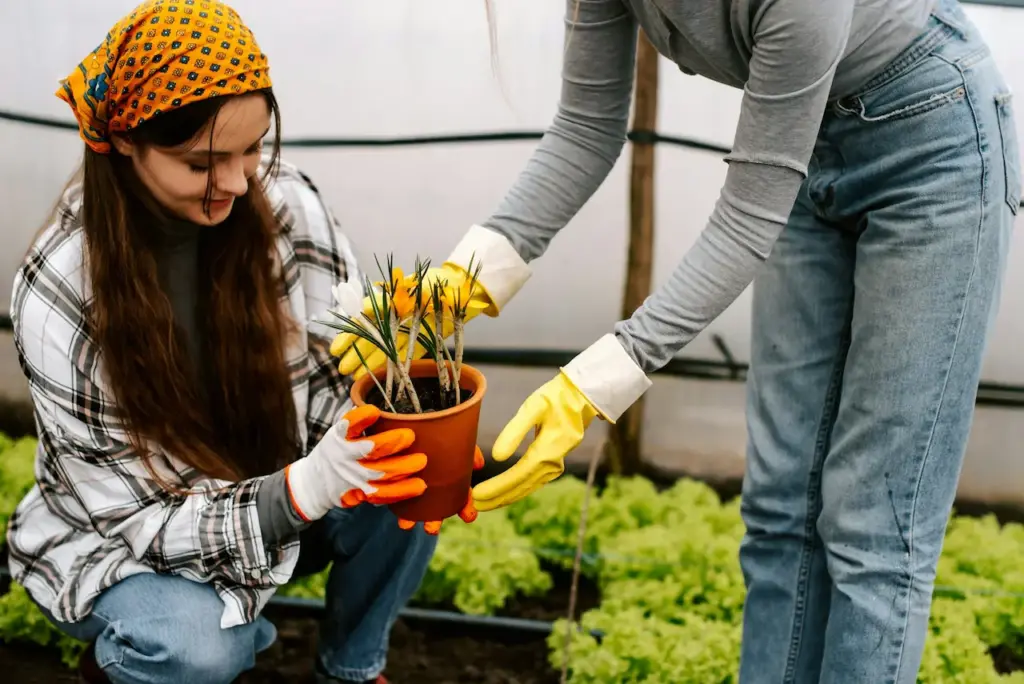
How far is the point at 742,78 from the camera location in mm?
1021

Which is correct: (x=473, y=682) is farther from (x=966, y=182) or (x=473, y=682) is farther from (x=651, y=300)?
(x=966, y=182)

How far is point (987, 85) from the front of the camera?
1010 mm

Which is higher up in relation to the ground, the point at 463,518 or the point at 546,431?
the point at 546,431

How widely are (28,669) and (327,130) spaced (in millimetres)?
1068

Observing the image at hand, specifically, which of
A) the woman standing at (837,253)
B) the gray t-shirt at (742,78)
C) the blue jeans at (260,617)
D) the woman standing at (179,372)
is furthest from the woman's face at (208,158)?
the blue jeans at (260,617)

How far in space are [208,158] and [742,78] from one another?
595 mm

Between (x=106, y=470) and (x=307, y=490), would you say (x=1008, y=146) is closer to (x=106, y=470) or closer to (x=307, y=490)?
(x=307, y=490)

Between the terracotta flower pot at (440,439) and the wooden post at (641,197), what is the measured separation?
0.89 metres

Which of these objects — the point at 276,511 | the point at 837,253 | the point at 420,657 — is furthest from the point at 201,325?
the point at 837,253

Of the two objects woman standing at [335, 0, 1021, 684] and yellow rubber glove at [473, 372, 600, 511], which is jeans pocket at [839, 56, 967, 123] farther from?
yellow rubber glove at [473, 372, 600, 511]

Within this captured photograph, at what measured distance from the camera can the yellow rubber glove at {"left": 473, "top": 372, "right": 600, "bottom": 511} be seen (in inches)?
39.9

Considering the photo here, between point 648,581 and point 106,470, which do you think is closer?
point 106,470

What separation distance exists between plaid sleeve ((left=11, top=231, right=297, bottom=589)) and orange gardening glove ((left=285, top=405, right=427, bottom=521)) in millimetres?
89

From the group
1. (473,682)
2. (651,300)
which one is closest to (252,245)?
(651,300)
